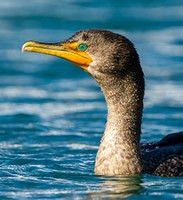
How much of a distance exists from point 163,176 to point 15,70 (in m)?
9.22

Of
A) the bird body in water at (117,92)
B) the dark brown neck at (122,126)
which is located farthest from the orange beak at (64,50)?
the dark brown neck at (122,126)

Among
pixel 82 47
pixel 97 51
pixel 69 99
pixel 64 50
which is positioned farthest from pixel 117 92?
pixel 69 99

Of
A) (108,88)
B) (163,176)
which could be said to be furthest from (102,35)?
(163,176)

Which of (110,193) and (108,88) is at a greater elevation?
(108,88)

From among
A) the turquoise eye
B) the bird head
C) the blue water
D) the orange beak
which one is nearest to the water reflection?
the blue water

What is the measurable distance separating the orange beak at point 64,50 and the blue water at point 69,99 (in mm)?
1549

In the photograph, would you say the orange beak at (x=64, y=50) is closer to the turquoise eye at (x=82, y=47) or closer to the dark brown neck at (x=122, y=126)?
the turquoise eye at (x=82, y=47)

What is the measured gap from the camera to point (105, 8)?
89.7 ft

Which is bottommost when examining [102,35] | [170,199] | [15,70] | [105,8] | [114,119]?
[170,199]

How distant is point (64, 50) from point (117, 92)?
925mm

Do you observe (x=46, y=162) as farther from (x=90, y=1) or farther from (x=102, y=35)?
(x=90, y=1)

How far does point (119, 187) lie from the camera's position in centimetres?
1244

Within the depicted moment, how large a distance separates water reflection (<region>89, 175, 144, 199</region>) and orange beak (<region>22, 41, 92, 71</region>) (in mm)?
1558

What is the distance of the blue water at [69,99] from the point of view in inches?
500
